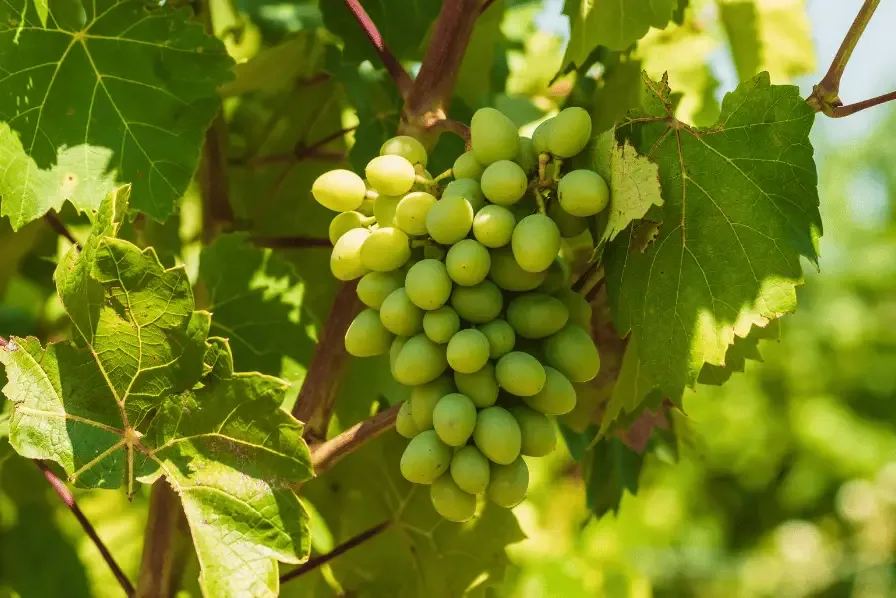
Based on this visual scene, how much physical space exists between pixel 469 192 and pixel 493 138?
0.13ft

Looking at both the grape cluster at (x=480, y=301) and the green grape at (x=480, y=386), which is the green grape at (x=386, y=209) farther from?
the green grape at (x=480, y=386)

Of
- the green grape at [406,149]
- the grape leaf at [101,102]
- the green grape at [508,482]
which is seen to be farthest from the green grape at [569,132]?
the grape leaf at [101,102]

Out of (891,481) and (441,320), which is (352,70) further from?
(891,481)

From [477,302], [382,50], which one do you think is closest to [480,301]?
[477,302]

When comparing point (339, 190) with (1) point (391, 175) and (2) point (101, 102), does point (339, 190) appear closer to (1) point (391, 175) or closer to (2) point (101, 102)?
(1) point (391, 175)

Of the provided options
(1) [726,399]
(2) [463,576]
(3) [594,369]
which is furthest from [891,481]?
(3) [594,369]

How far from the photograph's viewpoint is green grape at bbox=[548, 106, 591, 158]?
22.6 inches

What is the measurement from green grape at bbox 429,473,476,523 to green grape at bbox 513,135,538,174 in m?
0.21

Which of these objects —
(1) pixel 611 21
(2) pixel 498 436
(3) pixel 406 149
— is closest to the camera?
(2) pixel 498 436

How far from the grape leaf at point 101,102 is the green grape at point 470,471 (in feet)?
1.12

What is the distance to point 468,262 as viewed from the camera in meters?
0.55

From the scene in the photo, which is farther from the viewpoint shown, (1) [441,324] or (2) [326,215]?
(2) [326,215]

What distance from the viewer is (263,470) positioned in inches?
23.5

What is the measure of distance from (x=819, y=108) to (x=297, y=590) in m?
0.59
